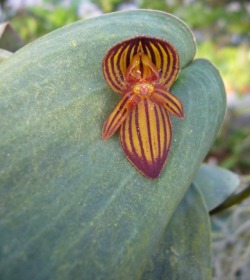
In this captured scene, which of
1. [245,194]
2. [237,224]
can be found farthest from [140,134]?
[237,224]

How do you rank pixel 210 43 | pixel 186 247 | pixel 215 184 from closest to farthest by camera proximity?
pixel 186 247 < pixel 215 184 < pixel 210 43

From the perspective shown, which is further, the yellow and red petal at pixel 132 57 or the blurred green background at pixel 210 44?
the blurred green background at pixel 210 44

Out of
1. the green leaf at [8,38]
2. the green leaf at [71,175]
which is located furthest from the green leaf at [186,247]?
the green leaf at [8,38]

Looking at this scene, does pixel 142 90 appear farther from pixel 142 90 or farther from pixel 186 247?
pixel 186 247

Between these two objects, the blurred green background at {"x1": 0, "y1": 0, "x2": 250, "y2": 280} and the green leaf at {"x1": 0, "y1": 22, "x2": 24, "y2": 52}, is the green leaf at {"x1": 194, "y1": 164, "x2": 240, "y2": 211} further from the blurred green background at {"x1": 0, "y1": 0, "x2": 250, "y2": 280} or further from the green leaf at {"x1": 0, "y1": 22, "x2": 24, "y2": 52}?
the blurred green background at {"x1": 0, "y1": 0, "x2": 250, "y2": 280}

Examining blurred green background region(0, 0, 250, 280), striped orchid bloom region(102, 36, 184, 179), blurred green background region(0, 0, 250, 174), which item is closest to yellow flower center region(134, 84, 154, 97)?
striped orchid bloom region(102, 36, 184, 179)

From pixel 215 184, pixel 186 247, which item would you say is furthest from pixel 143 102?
pixel 215 184

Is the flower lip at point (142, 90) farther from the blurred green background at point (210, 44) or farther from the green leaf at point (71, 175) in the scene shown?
the blurred green background at point (210, 44)
